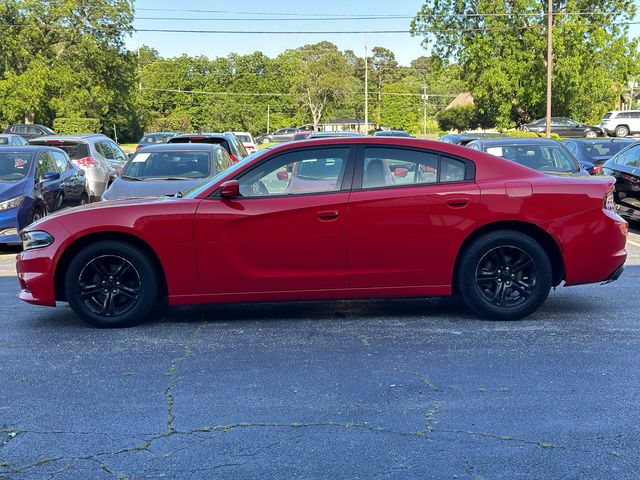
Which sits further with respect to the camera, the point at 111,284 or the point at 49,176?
the point at 49,176

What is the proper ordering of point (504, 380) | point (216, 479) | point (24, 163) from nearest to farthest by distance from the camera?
point (216, 479), point (504, 380), point (24, 163)

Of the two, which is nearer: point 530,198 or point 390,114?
point 530,198

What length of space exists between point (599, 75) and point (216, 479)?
158 ft

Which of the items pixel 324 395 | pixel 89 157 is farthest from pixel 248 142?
pixel 324 395

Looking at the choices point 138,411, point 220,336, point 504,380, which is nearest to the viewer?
point 138,411

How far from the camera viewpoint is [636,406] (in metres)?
4.55

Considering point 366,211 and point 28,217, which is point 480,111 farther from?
point 366,211

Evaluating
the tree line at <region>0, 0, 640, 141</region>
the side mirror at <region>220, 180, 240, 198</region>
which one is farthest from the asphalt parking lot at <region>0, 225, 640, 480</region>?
the tree line at <region>0, 0, 640, 141</region>

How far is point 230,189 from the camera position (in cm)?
637

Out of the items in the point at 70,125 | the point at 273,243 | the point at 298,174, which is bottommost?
the point at 273,243

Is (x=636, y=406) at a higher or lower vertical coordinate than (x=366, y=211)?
lower

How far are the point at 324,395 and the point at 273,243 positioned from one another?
73.7 inches

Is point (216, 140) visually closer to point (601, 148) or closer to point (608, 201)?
point (601, 148)

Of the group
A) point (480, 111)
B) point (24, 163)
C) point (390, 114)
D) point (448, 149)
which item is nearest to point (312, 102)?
point (390, 114)
